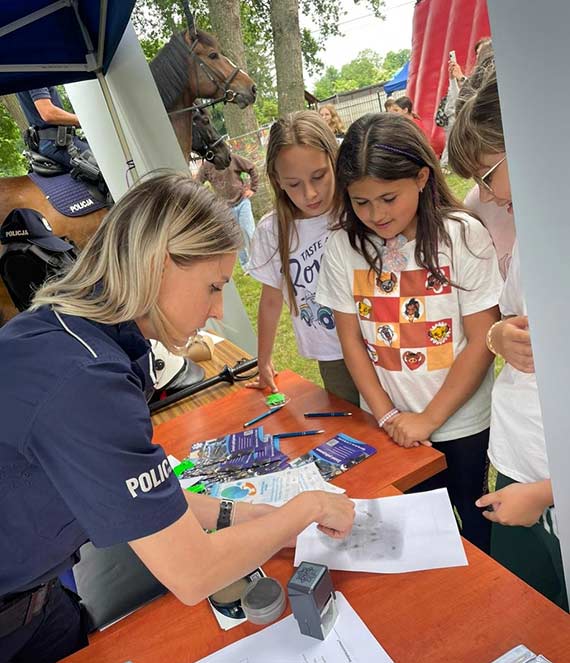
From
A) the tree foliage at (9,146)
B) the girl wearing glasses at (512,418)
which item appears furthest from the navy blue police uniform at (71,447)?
the tree foliage at (9,146)

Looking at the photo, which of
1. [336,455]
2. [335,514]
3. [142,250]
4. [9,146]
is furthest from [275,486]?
[9,146]

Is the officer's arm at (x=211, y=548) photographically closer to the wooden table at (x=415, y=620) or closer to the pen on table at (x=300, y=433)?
the wooden table at (x=415, y=620)

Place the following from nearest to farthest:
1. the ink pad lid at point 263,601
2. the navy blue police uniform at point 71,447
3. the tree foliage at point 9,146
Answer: the navy blue police uniform at point 71,447 < the ink pad lid at point 263,601 < the tree foliage at point 9,146

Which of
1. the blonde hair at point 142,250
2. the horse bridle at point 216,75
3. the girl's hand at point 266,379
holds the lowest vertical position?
the girl's hand at point 266,379

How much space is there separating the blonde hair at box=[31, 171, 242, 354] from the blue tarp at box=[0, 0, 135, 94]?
1743 millimetres

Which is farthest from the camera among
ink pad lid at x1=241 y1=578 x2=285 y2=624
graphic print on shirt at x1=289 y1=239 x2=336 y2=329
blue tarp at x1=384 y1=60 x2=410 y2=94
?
blue tarp at x1=384 y1=60 x2=410 y2=94

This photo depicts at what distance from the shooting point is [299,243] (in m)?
1.66

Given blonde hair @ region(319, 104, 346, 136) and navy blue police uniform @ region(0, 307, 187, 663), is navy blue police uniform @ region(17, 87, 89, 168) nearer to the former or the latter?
blonde hair @ region(319, 104, 346, 136)

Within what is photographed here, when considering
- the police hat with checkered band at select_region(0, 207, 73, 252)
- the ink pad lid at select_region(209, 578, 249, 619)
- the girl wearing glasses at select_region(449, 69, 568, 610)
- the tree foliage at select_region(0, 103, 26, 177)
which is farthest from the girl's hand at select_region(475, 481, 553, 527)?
the tree foliage at select_region(0, 103, 26, 177)

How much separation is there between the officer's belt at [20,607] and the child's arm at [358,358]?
87cm

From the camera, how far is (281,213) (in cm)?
165

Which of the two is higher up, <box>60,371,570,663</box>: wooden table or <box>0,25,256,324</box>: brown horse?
<box>0,25,256,324</box>: brown horse

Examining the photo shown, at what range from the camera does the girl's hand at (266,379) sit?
5.67 ft

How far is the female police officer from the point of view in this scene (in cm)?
70
